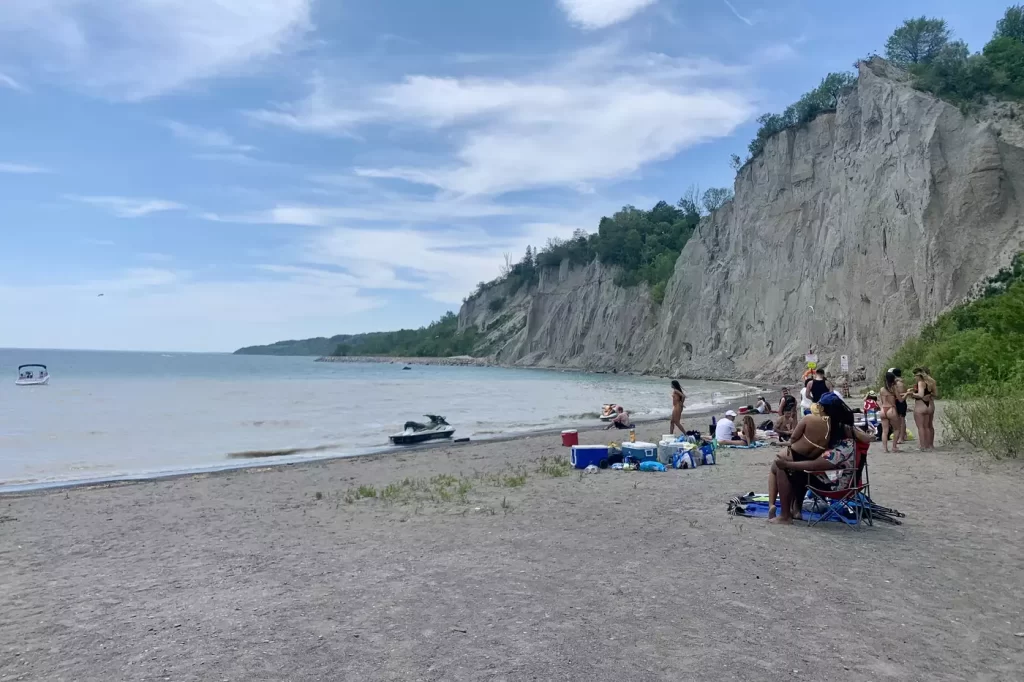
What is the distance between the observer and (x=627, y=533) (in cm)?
716

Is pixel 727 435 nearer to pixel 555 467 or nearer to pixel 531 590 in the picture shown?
pixel 555 467

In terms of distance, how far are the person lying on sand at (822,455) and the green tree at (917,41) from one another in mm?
46882

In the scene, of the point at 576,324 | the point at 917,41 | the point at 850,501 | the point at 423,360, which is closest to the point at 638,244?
the point at 576,324

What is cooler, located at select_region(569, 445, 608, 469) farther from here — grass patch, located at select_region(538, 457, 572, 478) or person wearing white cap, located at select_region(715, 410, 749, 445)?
person wearing white cap, located at select_region(715, 410, 749, 445)

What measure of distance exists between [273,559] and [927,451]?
1067 centimetres

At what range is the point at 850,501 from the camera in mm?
7387

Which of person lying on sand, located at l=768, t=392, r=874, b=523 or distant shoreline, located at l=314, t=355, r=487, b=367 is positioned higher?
distant shoreline, located at l=314, t=355, r=487, b=367

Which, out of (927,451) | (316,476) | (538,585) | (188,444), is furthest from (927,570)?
(188,444)

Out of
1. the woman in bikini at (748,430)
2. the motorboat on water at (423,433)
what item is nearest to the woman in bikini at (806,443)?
the woman in bikini at (748,430)

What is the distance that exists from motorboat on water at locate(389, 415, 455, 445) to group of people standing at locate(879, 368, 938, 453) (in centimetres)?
1272

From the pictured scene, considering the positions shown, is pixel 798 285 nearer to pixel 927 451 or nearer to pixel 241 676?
pixel 927 451

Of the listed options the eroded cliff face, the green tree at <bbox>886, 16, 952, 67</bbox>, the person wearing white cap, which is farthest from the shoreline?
the green tree at <bbox>886, 16, 952, 67</bbox>

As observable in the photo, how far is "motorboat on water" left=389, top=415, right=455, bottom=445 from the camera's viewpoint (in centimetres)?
2155

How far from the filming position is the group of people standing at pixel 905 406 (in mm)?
12062
